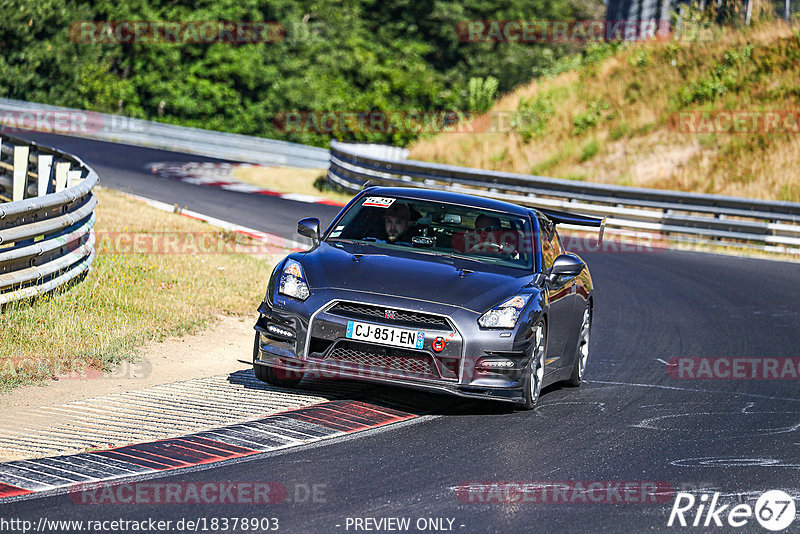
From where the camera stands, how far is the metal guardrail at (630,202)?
21.4 meters

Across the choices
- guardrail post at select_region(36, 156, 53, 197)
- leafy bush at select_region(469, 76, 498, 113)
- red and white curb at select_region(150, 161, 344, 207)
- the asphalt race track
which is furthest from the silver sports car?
leafy bush at select_region(469, 76, 498, 113)

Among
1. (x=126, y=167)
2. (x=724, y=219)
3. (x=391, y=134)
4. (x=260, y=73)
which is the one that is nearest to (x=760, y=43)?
(x=724, y=219)

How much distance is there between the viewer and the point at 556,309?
8.55 metres

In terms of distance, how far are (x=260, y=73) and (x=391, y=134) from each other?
6709 millimetres

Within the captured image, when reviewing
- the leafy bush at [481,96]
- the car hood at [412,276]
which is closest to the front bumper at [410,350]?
the car hood at [412,276]

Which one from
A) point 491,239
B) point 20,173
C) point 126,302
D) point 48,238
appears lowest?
point 126,302

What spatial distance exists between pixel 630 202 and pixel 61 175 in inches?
502

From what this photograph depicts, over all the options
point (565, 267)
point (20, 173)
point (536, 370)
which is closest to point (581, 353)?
point (565, 267)

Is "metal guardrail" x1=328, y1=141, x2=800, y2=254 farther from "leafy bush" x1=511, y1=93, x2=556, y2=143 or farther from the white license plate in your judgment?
the white license plate

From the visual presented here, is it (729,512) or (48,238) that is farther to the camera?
(48,238)

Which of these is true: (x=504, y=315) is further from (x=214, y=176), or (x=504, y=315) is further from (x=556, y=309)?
(x=214, y=176)

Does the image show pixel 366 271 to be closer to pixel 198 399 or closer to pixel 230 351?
pixel 198 399

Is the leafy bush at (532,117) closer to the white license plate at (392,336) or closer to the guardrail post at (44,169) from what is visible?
the guardrail post at (44,169)

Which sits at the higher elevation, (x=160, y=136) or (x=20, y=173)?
(x=20, y=173)
